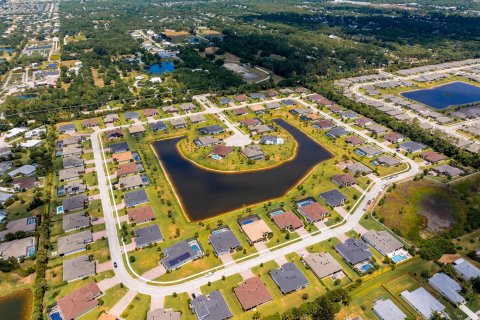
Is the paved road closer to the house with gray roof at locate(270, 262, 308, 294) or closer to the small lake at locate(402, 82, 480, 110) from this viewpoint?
the house with gray roof at locate(270, 262, 308, 294)

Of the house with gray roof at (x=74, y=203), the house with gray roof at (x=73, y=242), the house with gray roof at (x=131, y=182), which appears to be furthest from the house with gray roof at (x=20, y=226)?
the house with gray roof at (x=131, y=182)

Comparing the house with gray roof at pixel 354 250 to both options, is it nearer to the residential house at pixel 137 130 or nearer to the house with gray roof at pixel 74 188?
the house with gray roof at pixel 74 188

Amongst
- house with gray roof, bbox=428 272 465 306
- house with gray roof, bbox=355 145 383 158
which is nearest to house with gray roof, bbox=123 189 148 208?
house with gray roof, bbox=428 272 465 306

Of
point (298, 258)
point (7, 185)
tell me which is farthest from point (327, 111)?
→ point (7, 185)

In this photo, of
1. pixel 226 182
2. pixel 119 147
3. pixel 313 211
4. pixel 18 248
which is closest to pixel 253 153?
pixel 226 182

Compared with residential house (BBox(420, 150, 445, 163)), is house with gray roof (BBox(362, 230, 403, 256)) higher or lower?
lower

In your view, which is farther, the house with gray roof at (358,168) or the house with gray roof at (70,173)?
the house with gray roof at (358,168)
